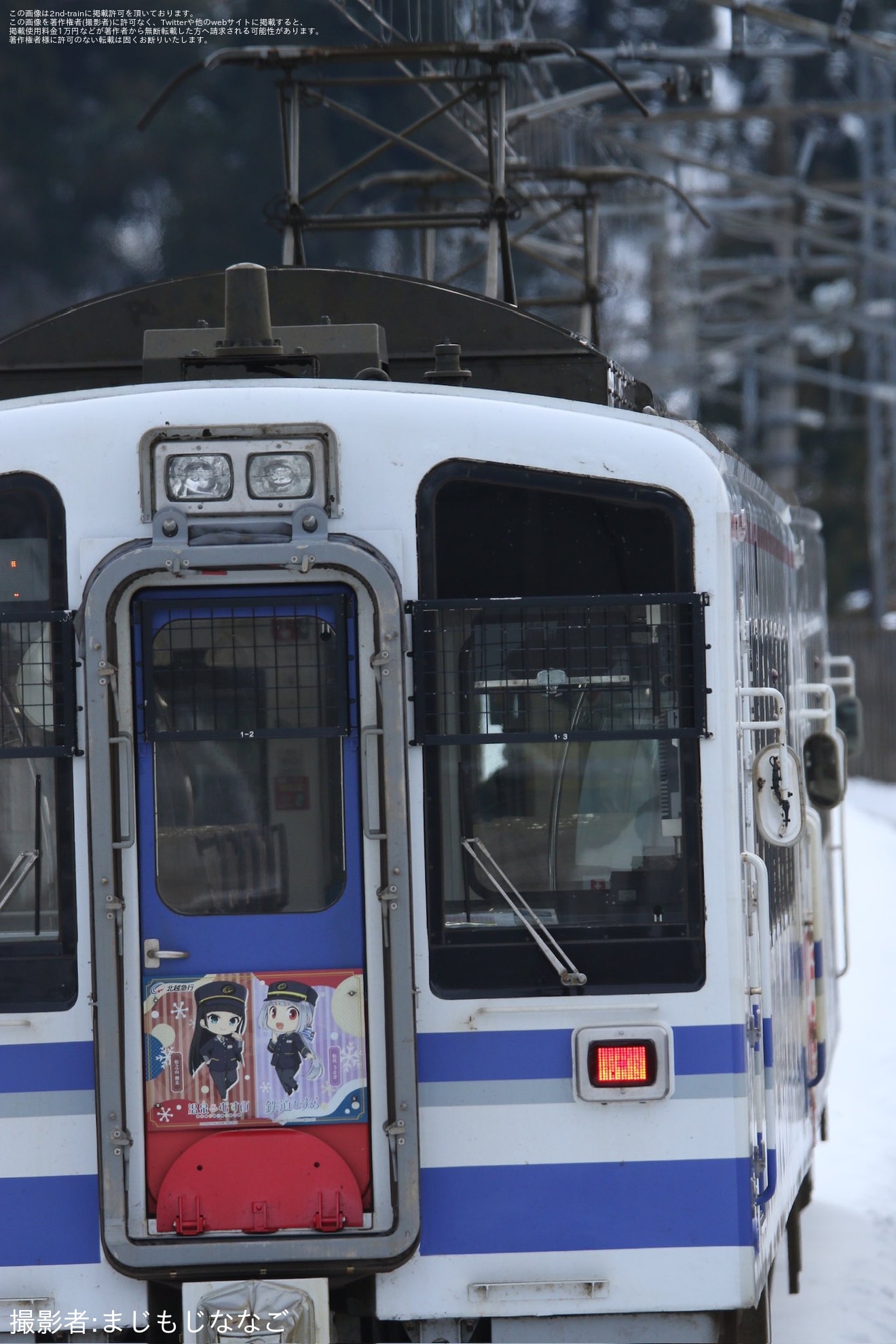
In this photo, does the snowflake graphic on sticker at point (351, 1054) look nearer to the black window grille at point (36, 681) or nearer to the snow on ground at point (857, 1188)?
the black window grille at point (36, 681)

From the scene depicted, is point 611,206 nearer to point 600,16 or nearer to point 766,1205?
point 600,16

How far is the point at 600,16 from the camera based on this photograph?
37.9m

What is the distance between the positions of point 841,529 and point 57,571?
42757 millimetres

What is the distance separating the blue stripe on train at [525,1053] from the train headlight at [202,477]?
1330mm

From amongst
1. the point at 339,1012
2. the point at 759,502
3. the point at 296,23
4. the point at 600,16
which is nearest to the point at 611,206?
the point at 600,16

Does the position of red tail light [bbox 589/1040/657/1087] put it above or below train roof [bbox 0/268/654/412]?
below

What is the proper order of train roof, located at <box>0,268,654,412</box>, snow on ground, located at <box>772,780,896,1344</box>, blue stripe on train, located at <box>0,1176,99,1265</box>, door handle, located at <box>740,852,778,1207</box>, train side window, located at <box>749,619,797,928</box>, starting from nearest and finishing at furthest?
1. blue stripe on train, located at <box>0,1176,99,1265</box>
2. door handle, located at <box>740,852,778,1207</box>
3. train side window, located at <box>749,619,797,928</box>
4. train roof, located at <box>0,268,654,412</box>
5. snow on ground, located at <box>772,780,896,1344</box>

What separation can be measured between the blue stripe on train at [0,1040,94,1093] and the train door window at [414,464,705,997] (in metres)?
0.85

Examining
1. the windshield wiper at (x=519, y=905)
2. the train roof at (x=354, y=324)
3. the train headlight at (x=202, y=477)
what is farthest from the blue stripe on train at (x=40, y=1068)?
the train roof at (x=354, y=324)

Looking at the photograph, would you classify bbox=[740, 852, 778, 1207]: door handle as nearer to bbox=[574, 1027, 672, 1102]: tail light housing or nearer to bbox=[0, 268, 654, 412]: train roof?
bbox=[574, 1027, 672, 1102]: tail light housing

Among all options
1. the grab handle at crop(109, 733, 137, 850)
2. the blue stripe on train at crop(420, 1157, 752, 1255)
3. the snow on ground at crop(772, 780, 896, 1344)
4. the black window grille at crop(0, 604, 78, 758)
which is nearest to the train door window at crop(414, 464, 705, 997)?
the blue stripe on train at crop(420, 1157, 752, 1255)

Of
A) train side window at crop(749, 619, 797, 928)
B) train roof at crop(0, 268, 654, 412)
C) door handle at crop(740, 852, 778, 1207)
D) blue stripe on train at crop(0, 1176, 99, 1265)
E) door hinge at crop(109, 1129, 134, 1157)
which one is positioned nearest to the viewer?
door hinge at crop(109, 1129, 134, 1157)

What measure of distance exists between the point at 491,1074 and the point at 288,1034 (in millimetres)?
475

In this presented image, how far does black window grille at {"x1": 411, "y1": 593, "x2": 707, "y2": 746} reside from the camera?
436 cm
